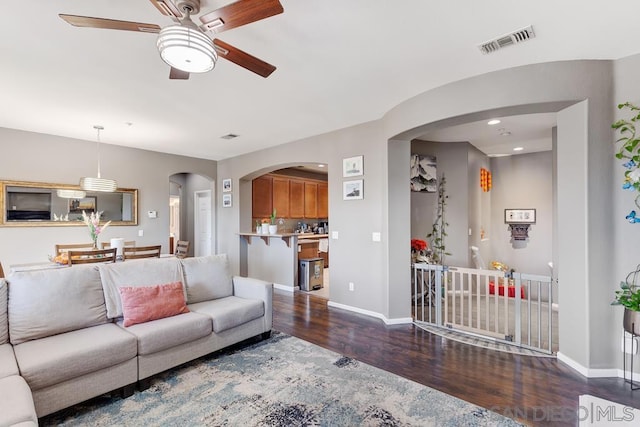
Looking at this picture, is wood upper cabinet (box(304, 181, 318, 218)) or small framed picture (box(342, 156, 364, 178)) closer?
small framed picture (box(342, 156, 364, 178))

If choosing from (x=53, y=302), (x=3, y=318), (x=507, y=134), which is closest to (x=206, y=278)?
(x=53, y=302)

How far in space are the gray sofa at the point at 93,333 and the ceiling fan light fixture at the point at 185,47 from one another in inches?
77.2

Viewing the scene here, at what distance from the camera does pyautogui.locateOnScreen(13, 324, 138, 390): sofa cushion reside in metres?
1.90

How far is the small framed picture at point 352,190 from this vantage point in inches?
173

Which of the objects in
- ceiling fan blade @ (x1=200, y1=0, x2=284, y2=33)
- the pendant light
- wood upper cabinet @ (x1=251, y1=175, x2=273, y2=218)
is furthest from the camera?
wood upper cabinet @ (x1=251, y1=175, x2=273, y2=218)

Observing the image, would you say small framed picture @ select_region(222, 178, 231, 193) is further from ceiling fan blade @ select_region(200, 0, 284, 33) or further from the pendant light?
ceiling fan blade @ select_region(200, 0, 284, 33)

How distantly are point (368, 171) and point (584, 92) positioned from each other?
2349 mm

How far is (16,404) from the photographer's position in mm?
1517

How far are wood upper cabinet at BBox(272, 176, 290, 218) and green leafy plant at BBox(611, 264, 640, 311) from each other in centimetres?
602

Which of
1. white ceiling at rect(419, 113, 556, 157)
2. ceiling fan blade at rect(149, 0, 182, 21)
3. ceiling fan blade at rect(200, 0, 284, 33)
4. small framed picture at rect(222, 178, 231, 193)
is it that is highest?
white ceiling at rect(419, 113, 556, 157)

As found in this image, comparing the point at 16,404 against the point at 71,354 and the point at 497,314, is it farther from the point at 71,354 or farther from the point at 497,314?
the point at 497,314

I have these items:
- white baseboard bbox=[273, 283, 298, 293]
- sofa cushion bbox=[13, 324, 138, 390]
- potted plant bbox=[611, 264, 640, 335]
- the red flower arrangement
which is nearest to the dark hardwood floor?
potted plant bbox=[611, 264, 640, 335]

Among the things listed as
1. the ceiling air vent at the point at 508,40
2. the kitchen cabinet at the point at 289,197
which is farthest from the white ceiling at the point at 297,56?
the kitchen cabinet at the point at 289,197

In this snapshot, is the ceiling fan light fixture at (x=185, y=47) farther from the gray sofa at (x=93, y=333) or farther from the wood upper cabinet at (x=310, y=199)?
the wood upper cabinet at (x=310, y=199)
